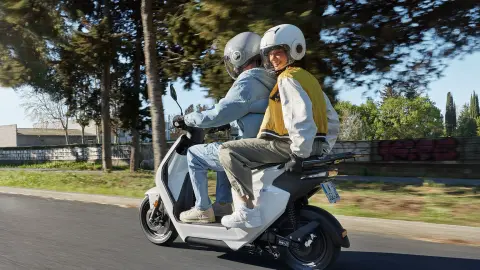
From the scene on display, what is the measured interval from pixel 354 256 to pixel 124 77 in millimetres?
16807

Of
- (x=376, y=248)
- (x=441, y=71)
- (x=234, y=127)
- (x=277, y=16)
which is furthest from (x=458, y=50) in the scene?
(x=234, y=127)

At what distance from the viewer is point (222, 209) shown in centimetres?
429

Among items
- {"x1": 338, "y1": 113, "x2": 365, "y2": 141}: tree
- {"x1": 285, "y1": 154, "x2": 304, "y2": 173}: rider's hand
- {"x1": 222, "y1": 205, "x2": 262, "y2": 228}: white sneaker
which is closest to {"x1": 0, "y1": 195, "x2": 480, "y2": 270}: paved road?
{"x1": 222, "y1": 205, "x2": 262, "y2": 228}: white sneaker

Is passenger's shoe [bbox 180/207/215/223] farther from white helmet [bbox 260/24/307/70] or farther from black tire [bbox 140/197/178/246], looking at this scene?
white helmet [bbox 260/24/307/70]

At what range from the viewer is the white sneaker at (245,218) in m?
3.58

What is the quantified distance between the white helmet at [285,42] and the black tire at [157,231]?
6.71 ft

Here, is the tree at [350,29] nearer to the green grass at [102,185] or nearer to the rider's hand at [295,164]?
the green grass at [102,185]

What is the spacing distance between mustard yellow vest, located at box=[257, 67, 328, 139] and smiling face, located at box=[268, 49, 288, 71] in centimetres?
13

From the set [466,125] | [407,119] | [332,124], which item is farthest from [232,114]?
[466,125]

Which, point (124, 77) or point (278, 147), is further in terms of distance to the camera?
point (124, 77)

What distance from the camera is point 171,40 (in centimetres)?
1195

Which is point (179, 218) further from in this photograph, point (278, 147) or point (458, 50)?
point (458, 50)

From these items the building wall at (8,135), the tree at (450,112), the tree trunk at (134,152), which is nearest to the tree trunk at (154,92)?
the tree trunk at (134,152)

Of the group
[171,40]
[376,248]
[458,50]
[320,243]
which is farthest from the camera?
[171,40]
